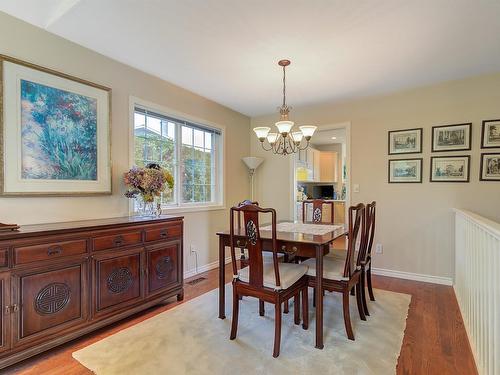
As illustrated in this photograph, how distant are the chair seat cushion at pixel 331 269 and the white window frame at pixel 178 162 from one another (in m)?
1.86

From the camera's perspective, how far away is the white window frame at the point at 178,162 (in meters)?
2.97

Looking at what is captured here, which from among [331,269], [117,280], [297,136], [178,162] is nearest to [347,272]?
[331,269]

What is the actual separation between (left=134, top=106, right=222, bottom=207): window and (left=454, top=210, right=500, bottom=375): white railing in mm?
3027

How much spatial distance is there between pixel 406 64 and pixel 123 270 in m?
3.39

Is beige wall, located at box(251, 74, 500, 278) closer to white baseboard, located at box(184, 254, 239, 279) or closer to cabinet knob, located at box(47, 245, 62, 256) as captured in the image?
white baseboard, located at box(184, 254, 239, 279)

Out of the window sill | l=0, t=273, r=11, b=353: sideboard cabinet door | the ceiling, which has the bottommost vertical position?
l=0, t=273, r=11, b=353: sideboard cabinet door

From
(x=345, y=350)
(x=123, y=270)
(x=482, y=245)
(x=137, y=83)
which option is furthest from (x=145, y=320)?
(x=482, y=245)

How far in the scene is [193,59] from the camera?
110 inches

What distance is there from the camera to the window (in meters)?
3.21

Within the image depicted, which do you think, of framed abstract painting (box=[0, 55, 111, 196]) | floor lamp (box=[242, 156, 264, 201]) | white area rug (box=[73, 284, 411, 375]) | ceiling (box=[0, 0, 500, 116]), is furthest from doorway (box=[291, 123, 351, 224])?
framed abstract painting (box=[0, 55, 111, 196])

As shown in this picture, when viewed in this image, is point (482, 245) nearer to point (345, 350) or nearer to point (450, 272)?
point (345, 350)

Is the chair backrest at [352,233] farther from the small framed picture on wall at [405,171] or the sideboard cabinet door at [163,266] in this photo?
the small framed picture on wall at [405,171]

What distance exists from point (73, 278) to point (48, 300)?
0.63ft

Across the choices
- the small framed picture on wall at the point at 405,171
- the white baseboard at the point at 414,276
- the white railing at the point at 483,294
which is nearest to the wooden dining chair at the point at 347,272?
the white railing at the point at 483,294
